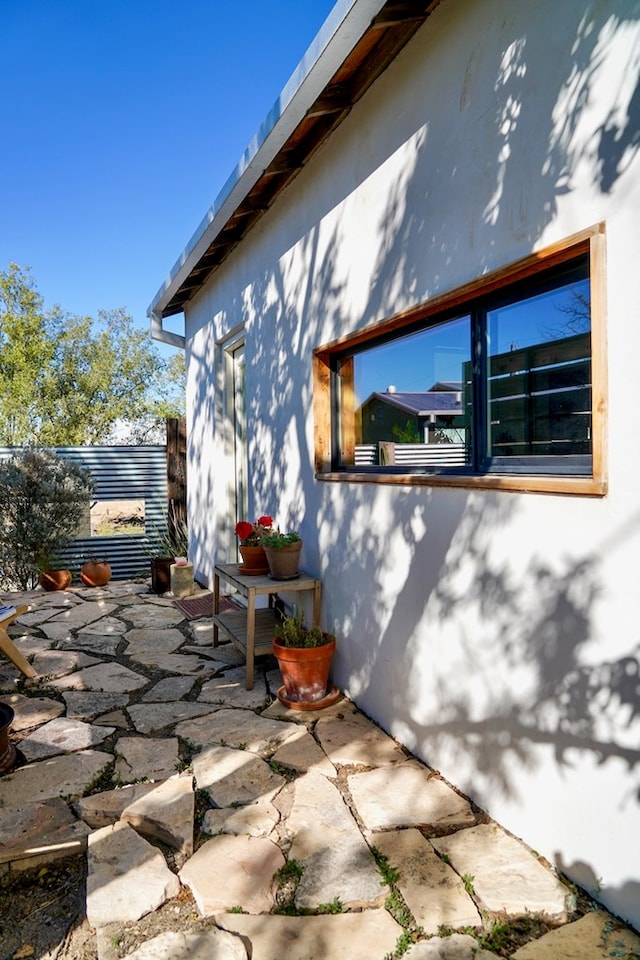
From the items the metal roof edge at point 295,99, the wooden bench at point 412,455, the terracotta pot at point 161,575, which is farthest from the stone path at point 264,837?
the metal roof edge at point 295,99

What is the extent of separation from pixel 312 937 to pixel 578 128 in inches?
98.5

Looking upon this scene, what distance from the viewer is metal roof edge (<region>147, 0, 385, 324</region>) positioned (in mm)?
2322

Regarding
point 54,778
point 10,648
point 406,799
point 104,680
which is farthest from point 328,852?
point 10,648

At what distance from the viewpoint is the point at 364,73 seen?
2832 mm

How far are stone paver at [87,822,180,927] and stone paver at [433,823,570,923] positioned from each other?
3.11 ft

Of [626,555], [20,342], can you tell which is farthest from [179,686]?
[20,342]

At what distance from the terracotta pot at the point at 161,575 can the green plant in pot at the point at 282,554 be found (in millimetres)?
3037

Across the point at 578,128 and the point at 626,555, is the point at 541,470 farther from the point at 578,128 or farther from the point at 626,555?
the point at 578,128

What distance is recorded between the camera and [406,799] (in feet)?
7.50

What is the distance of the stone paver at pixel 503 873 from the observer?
5.59 ft

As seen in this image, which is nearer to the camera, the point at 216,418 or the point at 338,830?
the point at 338,830

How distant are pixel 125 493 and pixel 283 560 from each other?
15.9 ft

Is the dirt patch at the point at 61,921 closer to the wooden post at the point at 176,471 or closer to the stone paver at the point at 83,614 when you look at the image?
the stone paver at the point at 83,614

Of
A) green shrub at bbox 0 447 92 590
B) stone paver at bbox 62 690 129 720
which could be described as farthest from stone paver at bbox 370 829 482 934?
green shrub at bbox 0 447 92 590
